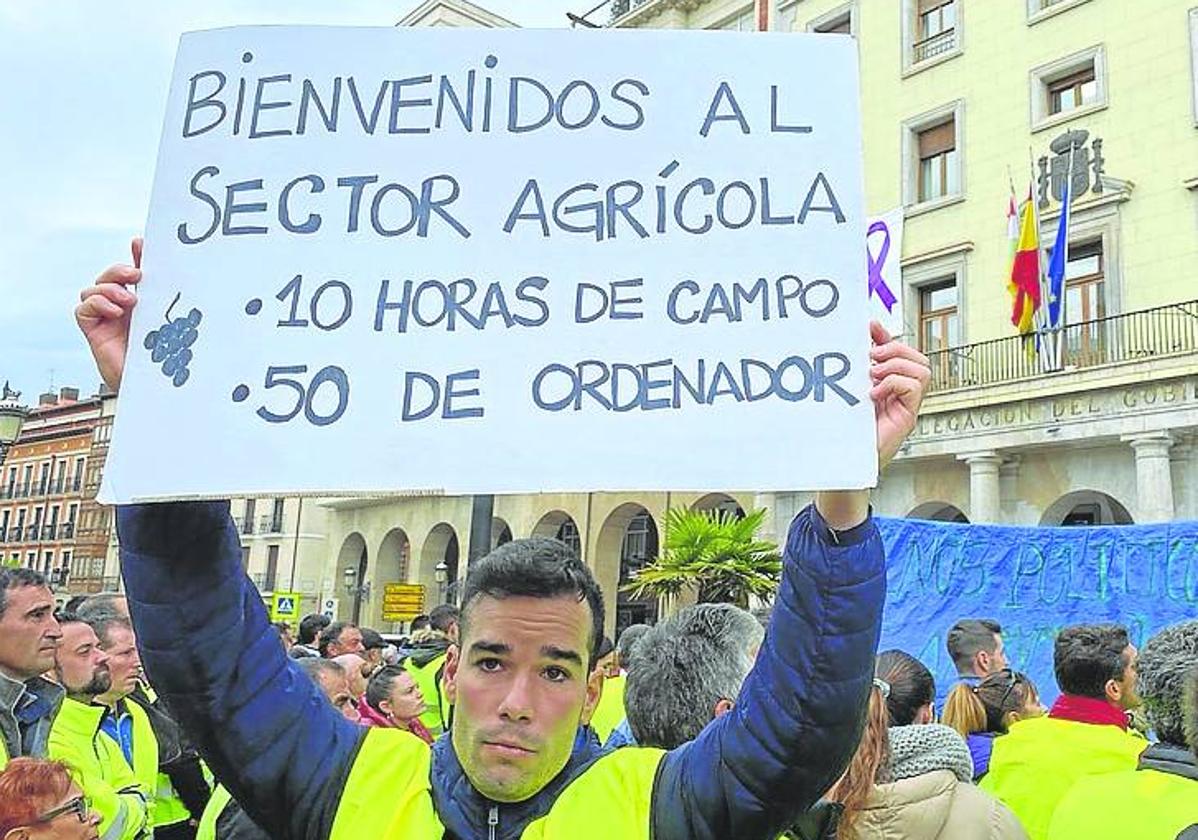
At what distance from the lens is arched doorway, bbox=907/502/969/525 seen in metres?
18.6

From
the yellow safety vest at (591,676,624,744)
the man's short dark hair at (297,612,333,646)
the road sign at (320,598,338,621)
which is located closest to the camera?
the yellow safety vest at (591,676,624,744)

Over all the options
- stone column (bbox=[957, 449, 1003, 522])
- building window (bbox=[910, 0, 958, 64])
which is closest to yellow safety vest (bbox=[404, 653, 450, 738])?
stone column (bbox=[957, 449, 1003, 522])

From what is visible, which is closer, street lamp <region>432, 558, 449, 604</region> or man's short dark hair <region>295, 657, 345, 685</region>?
man's short dark hair <region>295, 657, 345, 685</region>

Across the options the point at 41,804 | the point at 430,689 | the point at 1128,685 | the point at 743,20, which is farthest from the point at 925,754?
the point at 743,20

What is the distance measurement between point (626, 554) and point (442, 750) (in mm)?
25028

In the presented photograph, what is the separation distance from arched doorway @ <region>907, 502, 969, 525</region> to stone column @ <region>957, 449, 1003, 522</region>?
1066 millimetres

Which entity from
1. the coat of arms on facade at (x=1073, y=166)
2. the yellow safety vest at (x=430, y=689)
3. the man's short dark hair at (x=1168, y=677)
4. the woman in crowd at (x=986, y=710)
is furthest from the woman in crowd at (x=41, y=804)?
the coat of arms on facade at (x=1073, y=166)

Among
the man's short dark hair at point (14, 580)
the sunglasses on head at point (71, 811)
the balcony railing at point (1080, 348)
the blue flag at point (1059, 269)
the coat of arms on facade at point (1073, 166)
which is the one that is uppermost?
the coat of arms on facade at point (1073, 166)

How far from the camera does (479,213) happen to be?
2109mm

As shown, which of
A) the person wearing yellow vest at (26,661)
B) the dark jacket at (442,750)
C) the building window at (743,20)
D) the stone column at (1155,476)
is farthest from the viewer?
the building window at (743,20)

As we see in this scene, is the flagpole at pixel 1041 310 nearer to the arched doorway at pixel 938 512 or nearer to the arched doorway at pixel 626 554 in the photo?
the arched doorway at pixel 938 512

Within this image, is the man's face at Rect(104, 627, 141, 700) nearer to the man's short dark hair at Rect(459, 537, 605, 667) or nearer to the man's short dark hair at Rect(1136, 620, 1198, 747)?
the man's short dark hair at Rect(459, 537, 605, 667)

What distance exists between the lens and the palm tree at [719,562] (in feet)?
51.6

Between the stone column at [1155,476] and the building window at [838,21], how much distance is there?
9.90 metres
